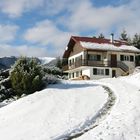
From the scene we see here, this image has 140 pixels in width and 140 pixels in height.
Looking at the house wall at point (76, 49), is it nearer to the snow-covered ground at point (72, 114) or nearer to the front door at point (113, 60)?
the front door at point (113, 60)

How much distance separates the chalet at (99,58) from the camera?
2815 inches

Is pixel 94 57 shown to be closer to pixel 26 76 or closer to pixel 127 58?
pixel 127 58

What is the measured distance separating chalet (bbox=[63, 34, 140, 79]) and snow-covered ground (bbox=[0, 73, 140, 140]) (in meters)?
30.9

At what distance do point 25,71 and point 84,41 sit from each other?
3373 cm

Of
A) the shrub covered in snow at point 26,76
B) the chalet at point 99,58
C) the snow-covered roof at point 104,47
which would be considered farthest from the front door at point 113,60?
the shrub covered in snow at point 26,76

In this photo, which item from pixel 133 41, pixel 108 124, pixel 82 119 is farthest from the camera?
pixel 133 41

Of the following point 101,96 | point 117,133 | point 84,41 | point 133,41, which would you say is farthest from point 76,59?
point 117,133

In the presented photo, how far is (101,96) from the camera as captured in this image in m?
36.1

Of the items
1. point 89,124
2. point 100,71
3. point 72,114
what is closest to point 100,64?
point 100,71

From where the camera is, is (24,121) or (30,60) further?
(30,60)

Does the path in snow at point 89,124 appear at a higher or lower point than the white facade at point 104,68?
lower

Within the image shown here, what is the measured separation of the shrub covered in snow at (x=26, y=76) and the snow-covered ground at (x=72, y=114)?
1565 millimetres

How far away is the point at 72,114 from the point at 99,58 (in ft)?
143

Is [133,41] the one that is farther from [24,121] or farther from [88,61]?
[24,121]
